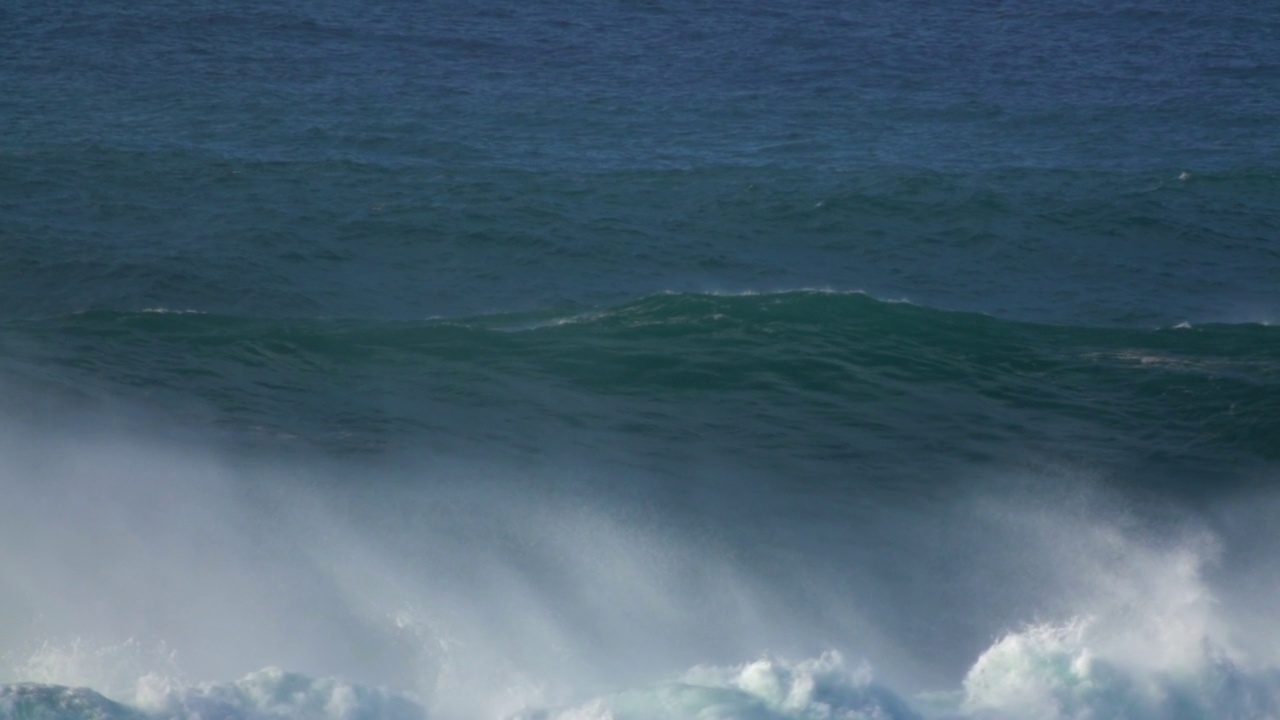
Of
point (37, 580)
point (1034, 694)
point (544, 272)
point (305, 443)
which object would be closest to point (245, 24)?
point (544, 272)

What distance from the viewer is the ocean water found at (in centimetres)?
1794

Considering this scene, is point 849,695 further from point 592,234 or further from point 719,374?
point 592,234

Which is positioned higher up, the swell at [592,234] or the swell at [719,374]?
the swell at [592,234]

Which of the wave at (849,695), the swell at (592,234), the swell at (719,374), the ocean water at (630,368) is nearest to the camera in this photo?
the wave at (849,695)

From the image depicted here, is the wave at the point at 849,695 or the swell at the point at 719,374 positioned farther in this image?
the swell at the point at 719,374

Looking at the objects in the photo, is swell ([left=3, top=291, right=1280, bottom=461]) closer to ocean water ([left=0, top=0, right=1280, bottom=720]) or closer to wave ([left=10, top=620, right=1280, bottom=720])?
ocean water ([left=0, top=0, right=1280, bottom=720])

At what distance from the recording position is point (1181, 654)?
17.9 metres

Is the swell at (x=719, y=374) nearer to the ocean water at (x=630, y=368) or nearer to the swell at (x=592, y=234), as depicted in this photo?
the ocean water at (x=630, y=368)

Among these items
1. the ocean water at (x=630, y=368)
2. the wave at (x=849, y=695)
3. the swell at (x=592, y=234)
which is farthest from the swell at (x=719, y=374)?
the wave at (x=849, y=695)

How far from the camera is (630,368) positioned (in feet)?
89.8

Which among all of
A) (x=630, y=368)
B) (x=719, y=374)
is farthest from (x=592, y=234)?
(x=719, y=374)

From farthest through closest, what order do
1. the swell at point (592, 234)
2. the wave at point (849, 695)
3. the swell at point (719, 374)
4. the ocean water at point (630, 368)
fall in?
the swell at point (592, 234) < the swell at point (719, 374) < the ocean water at point (630, 368) < the wave at point (849, 695)

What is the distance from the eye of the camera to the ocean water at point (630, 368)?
17.9 meters

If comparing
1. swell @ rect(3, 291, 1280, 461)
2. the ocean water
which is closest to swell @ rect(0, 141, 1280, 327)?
the ocean water
